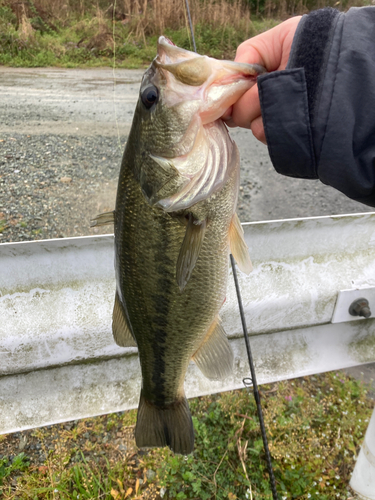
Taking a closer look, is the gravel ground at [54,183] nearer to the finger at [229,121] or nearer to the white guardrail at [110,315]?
the white guardrail at [110,315]

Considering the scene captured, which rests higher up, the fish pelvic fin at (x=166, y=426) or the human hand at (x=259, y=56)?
the human hand at (x=259, y=56)

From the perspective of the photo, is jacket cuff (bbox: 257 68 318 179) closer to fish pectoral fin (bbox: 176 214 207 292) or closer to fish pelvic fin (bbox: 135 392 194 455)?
fish pectoral fin (bbox: 176 214 207 292)

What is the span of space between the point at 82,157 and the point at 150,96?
3723 mm

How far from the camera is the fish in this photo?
106 cm

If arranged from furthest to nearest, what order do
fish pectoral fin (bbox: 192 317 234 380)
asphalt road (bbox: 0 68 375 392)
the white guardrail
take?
asphalt road (bbox: 0 68 375 392), the white guardrail, fish pectoral fin (bbox: 192 317 234 380)

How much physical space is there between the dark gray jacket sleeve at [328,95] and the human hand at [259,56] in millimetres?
86

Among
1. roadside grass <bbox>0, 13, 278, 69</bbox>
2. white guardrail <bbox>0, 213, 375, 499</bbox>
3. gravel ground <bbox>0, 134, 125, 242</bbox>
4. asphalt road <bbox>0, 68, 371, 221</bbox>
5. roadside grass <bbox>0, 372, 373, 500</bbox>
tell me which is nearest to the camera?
white guardrail <bbox>0, 213, 375, 499</bbox>

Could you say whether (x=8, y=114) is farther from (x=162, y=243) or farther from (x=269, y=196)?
(x=162, y=243)

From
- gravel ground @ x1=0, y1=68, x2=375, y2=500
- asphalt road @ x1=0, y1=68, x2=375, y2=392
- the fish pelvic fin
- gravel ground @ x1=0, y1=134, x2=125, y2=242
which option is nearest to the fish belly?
the fish pelvic fin

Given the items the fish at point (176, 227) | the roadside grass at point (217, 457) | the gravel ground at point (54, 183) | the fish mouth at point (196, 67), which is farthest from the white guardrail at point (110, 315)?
the gravel ground at point (54, 183)

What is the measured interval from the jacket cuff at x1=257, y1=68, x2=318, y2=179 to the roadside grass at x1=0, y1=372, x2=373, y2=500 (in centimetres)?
182

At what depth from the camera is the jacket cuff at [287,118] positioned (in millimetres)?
1020

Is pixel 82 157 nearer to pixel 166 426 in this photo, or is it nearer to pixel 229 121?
pixel 229 121

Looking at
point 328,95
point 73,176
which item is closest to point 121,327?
point 328,95
